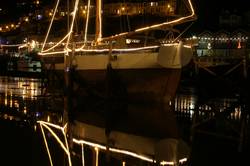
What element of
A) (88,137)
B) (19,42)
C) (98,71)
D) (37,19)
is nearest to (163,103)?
(98,71)

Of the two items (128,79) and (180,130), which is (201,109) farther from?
(180,130)

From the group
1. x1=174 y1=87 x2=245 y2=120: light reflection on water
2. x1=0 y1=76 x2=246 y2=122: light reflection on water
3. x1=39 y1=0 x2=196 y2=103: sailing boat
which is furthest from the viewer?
x1=39 y1=0 x2=196 y2=103: sailing boat

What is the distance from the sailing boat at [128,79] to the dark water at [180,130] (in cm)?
136

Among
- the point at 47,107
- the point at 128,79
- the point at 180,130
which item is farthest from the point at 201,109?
the point at 47,107

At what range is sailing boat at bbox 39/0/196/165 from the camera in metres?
23.0

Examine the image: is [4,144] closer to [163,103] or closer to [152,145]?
[152,145]

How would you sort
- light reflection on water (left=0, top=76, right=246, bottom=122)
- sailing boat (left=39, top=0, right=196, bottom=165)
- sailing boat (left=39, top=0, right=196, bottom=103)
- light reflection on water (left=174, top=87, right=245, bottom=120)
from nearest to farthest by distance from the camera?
1. sailing boat (left=39, top=0, right=196, bottom=165)
2. light reflection on water (left=174, top=87, right=245, bottom=120)
3. light reflection on water (left=0, top=76, right=246, bottom=122)
4. sailing boat (left=39, top=0, right=196, bottom=103)

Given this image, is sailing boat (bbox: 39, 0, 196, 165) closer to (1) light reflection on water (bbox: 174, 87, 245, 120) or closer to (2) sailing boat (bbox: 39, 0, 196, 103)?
(2) sailing boat (bbox: 39, 0, 196, 103)

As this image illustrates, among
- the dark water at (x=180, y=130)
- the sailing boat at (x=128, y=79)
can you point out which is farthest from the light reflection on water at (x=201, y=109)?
the sailing boat at (x=128, y=79)

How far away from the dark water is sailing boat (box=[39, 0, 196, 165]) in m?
1.36

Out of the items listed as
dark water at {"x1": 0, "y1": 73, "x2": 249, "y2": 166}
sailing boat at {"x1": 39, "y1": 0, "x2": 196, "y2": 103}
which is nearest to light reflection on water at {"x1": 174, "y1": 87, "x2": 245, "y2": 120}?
dark water at {"x1": 0, "y1": 73, "x2": 249, "y2": 166}

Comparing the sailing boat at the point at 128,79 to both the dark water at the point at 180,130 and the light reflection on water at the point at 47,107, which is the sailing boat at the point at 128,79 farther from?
the dark water at the point at 180,130

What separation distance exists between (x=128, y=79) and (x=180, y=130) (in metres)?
8.09

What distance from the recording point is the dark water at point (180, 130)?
15.1 m
